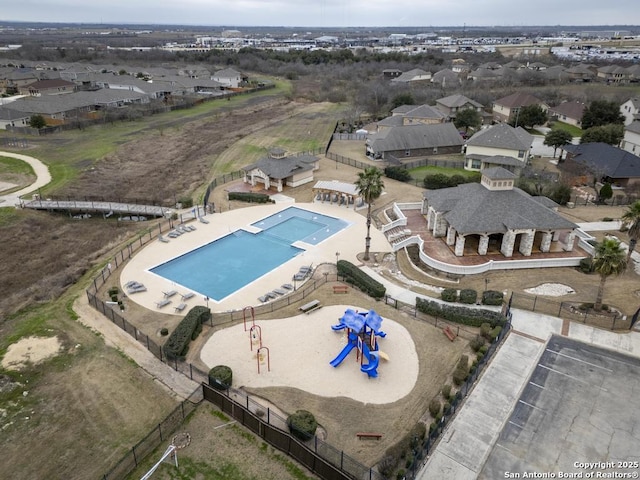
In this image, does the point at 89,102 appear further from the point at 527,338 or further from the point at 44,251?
the point at 527,338

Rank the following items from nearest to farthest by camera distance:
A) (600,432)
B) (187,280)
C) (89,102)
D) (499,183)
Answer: (600,432), (187,280), (499,183), (89,102)

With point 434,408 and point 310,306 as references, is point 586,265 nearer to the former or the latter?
point 434,408

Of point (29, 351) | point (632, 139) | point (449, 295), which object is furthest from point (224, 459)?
point (632, 139)

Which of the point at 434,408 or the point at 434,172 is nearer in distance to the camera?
the point at 434,408

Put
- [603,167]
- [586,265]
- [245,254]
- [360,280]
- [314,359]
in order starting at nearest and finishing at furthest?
[314,359]
[360,280]
[586,265]
[245,254]
[603,167]

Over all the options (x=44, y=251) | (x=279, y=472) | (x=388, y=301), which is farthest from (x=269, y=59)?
(x=279, y=472)

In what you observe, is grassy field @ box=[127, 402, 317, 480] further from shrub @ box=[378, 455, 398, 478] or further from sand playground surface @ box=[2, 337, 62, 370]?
sand playground surface @ box=[2, 337, 62, 370]

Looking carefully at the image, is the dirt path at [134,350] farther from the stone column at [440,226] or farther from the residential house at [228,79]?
the residential house at [228,79]
